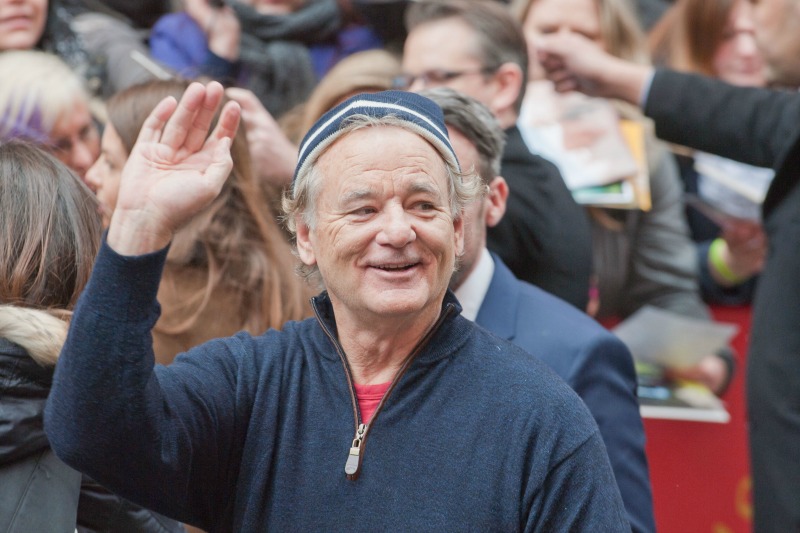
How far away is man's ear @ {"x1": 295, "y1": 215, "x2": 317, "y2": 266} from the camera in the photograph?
2.22 metres

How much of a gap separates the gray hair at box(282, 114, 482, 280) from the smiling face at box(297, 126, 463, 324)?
0.02 meters

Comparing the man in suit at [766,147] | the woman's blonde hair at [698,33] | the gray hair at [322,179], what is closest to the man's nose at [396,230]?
the gray hair at [322,179]

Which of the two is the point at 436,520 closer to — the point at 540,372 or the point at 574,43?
the point at 540,372

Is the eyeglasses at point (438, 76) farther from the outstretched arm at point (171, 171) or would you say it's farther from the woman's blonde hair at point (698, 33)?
the outstretched arm at point (171, 171)

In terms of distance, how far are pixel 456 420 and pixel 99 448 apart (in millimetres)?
625

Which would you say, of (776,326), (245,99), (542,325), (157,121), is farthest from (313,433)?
(245,99)

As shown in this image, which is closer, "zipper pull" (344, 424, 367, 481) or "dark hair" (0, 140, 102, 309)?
"zipper pull" (344, 424, 367, 481)

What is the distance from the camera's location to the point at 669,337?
3865mm

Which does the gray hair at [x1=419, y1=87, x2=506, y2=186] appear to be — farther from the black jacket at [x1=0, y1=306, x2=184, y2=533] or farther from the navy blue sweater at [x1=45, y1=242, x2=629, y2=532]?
the black jacket at [x1=0, y1=306, x2=184, y2=533]

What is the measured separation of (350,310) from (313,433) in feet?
0.83

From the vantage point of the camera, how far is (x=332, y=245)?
210 centimetres

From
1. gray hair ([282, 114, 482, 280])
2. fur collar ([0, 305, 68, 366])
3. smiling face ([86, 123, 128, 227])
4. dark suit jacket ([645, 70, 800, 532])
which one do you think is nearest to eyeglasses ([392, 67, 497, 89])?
dark suit jacket ([645, 70, 800, 532])

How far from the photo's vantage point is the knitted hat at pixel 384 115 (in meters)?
2.10

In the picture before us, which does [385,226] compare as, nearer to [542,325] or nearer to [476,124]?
[542,325]
